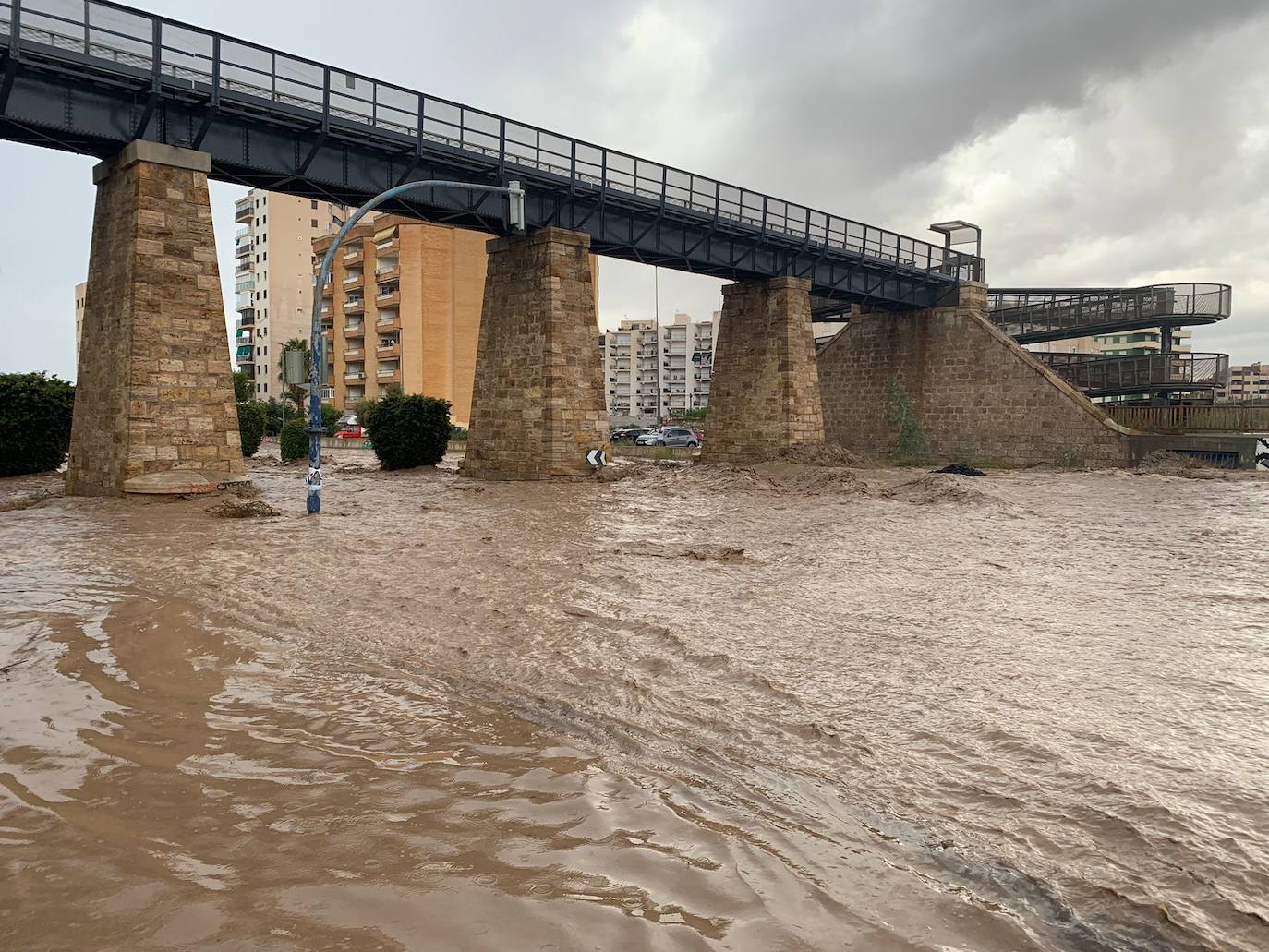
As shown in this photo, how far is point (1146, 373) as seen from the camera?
135ft

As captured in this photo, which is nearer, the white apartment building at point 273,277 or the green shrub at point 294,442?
the green shrub at point 294,442

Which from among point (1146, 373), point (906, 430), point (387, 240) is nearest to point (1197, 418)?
point (1146, 373)

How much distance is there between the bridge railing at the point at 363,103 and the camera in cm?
1642

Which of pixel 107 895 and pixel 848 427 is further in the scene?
pixel 848 427

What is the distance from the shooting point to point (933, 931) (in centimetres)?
266

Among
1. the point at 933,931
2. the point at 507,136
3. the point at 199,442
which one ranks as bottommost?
the point at 933,931

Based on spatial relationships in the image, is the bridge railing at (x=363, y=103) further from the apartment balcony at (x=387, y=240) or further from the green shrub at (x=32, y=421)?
the apartment balcony at (x=387, y=240)

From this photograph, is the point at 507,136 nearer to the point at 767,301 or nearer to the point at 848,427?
the point at 767,301

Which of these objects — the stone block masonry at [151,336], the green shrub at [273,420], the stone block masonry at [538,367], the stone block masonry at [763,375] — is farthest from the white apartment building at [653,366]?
the stone block masonry at [151,336]

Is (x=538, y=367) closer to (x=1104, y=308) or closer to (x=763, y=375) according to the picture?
(x=763, y=375)

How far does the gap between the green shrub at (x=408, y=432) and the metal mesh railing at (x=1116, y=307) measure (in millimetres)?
31426

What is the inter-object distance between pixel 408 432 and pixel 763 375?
1426 centimetres

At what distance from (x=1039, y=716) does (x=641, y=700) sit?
2.31m

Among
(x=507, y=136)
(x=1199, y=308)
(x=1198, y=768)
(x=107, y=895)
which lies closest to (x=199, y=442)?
(x=507, y=136)
